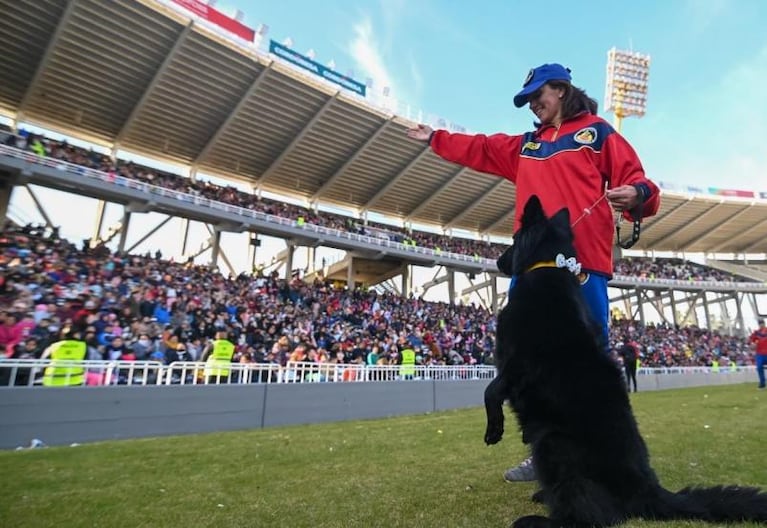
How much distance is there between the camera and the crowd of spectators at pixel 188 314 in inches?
383

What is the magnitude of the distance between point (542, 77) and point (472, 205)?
29014 millimetres

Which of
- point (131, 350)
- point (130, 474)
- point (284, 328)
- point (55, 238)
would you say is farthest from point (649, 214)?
point (55, 238)

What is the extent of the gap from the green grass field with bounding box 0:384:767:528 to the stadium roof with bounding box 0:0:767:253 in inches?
688

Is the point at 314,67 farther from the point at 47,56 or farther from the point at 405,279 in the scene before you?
the point at 405,279

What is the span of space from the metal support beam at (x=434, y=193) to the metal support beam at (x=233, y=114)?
12.4 m

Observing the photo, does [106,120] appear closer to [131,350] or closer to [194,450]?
[131,350]

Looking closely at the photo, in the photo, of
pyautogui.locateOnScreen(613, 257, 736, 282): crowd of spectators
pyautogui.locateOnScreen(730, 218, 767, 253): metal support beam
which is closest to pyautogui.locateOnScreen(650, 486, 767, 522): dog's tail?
pyautogui.locateOnScreen(613, 257, 736, 282): crowd of spectators

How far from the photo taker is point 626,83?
38.0m

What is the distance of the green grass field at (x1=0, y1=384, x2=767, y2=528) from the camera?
7.39ft

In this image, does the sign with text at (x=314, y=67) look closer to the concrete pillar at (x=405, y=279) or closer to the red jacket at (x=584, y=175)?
the concrete pillar at (x=405, y=279)

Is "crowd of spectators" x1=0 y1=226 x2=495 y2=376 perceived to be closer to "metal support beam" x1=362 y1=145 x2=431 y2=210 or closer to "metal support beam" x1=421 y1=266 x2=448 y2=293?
"metal support beam" x1=362 y1=145 x2=431 y2=210

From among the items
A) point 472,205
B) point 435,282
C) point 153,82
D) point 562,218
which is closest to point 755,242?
point 472,205

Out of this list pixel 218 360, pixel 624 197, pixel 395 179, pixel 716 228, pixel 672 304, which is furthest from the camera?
pixel 672 304

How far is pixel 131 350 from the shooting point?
30.9ft
